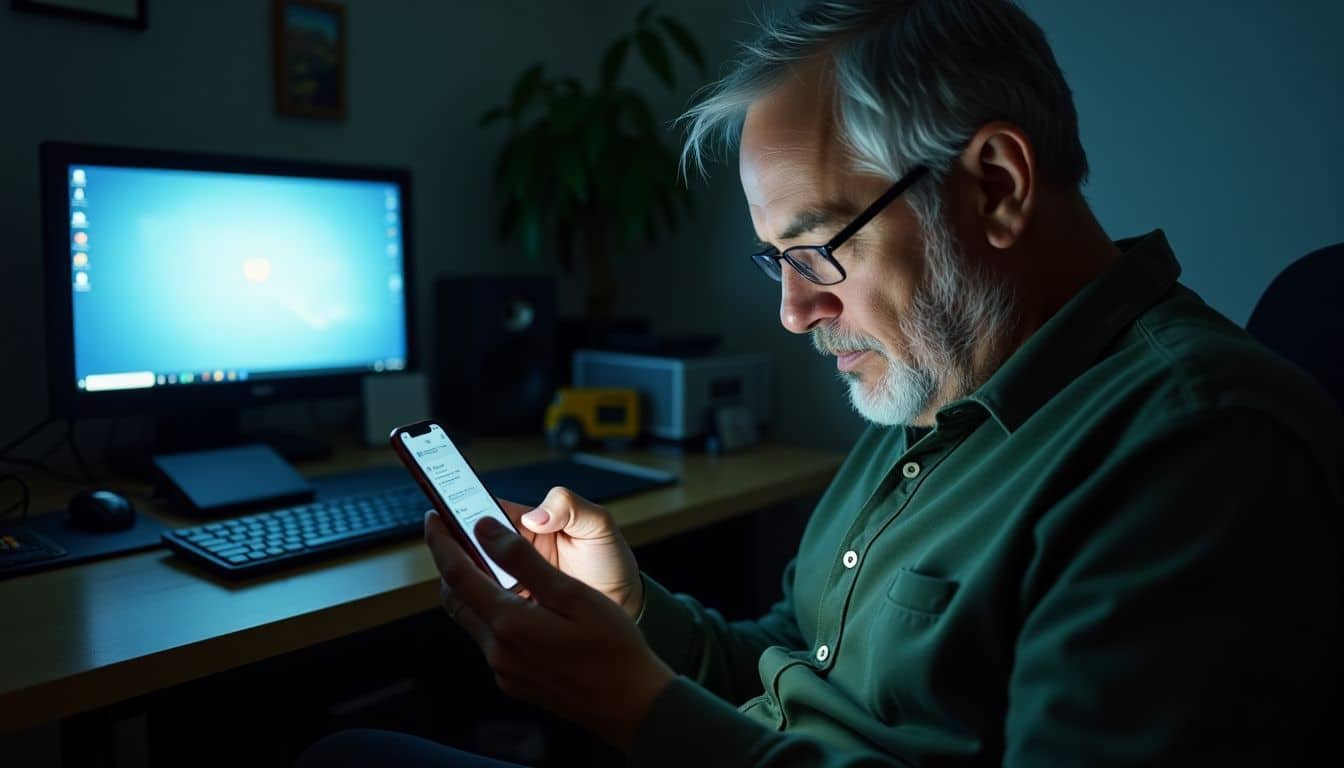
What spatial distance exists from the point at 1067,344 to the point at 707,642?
0.48 meters

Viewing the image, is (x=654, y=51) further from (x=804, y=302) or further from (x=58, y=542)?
(x=58, y=542)

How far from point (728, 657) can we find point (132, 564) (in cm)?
65

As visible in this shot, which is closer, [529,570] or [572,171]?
[529,570]

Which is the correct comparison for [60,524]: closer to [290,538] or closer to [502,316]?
[290,538]

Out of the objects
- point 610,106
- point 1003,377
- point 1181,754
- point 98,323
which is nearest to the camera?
point 1181,754

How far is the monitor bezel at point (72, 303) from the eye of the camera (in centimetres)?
120

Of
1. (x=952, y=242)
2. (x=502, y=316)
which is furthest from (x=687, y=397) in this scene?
(x=952, y=242)

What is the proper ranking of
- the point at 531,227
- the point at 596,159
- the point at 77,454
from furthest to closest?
the point at 531,227, the point at 596,159, the point at 77,454

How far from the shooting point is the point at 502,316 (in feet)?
5.77

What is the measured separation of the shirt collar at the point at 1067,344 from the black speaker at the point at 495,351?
1.14 metres

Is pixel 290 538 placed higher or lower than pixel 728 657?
higher

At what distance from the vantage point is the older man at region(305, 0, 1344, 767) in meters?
0.53

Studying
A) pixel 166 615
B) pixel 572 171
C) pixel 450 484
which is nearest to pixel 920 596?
pixel 450 484

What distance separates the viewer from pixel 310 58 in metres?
1.63
